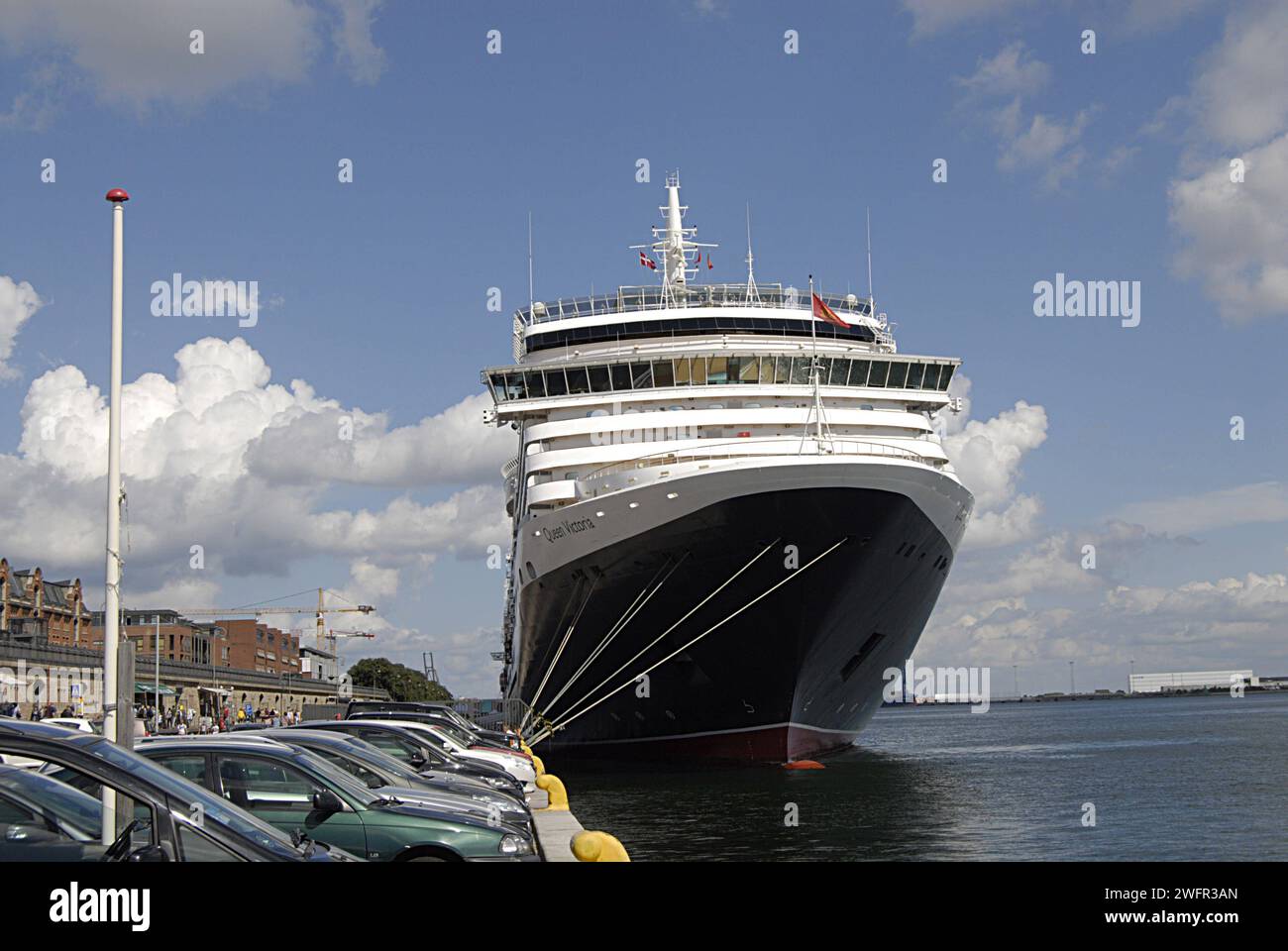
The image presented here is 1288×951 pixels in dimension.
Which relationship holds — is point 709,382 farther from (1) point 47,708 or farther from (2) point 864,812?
(1) point 47,708

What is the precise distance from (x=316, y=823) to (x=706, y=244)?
133ft

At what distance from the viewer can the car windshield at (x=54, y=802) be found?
7094mm

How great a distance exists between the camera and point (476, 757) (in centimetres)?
1884

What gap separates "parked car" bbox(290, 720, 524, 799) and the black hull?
13.3 meters

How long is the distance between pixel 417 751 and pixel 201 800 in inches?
366

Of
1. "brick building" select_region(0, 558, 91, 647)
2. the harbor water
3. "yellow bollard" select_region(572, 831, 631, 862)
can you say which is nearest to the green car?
"yellow bollard" select_region(572, 831, 631, 862)

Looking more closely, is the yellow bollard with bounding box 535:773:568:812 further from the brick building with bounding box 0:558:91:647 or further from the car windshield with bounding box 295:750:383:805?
the brick building with bounding box 0:558:91:647

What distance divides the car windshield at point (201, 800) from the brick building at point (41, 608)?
80505 millimetres

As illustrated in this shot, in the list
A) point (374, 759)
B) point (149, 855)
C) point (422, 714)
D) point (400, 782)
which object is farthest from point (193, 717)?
point (149, 855)

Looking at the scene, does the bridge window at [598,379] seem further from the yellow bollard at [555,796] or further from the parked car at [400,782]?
the parked car at [400,782]

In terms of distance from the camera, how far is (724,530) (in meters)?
30.1

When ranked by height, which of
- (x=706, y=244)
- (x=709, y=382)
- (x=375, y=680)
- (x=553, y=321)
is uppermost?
(x=706, y=244)

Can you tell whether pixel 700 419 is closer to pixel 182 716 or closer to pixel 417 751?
pixel 417 751
